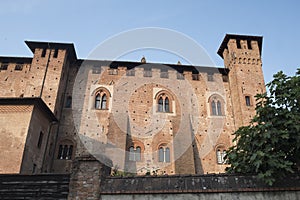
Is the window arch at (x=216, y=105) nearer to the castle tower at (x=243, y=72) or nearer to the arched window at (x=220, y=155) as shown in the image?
the castle tower at (x=243, y=72)

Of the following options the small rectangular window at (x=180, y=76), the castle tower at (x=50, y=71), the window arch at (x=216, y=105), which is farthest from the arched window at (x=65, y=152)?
the window arch at (x=216, y=105)

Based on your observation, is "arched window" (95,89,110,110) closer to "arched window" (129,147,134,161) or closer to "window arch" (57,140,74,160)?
"window arch" (57,140,74,160)

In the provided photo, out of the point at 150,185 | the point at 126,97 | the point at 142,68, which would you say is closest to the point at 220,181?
the point at 150,185

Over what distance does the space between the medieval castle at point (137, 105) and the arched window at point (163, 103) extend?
78mm

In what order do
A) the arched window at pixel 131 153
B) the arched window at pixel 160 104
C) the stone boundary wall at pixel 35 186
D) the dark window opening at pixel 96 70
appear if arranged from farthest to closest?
the dark window opening at pixel 96 70 < the arched window at pixel 160 104 < the arched window at pixel 131 153 < the stone boundary wall at pixel 35 186

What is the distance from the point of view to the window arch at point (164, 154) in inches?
728

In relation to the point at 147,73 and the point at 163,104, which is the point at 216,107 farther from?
the point at 147,73

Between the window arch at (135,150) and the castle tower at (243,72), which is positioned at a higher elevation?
the castle tower at (243,72)

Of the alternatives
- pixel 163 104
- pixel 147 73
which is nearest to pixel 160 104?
pixel 163 104

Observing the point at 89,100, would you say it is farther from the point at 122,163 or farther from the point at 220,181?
the point at 220,181

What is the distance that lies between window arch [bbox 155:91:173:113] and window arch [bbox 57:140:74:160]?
6.92 m

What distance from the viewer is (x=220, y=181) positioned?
7.30 metres

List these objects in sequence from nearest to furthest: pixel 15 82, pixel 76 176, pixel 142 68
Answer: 1. pixel 76 176
2. pixel 15 82
3. pixel 142 68

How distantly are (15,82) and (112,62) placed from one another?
739 cm
